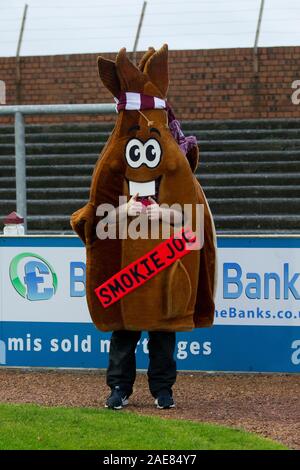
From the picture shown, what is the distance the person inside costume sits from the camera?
6289 mm

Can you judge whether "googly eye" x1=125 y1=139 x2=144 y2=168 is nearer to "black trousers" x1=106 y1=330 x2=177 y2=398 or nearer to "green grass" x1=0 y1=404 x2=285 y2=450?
"black trousers" x1=106 y1=330 x2=177 y2=398

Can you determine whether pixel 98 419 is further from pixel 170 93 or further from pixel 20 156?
pixel 170 93

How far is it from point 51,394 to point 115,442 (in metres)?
1.89

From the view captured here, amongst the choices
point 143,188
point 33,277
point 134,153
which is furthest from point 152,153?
point 33,277

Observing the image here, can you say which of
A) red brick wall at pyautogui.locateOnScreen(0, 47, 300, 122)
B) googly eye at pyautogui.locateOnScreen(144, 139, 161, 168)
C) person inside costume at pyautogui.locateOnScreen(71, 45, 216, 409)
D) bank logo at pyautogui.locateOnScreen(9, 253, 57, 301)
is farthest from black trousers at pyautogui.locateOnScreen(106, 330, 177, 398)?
red brick wall at pyautogui.locateOnScreen(0, 47, 300, 122)

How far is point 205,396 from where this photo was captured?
23.0 feet

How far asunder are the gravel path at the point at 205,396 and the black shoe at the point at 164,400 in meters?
0.05

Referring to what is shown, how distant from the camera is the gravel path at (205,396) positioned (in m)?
6.18

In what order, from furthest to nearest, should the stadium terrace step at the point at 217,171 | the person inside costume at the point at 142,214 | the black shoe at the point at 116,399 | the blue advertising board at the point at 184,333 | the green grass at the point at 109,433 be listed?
the stadium terrace step at the point at 217,171 → the blue advertising board at the point at 184,333 → the black shoe at the point at 116,399 → the person inside costume at the point at 142,214 → the green grass at the point at 109,433

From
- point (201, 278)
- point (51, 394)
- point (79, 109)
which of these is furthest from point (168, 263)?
point (79, 109)

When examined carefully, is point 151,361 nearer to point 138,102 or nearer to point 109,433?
point 109,433

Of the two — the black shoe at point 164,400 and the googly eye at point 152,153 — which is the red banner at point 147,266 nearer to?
the googly eye at point 152,153

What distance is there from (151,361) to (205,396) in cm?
71

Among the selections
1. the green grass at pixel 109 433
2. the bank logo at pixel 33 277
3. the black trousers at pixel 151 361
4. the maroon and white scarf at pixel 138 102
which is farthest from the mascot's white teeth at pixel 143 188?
the bank logo at pixel 33 277
